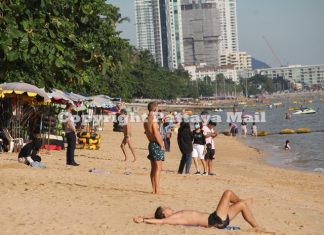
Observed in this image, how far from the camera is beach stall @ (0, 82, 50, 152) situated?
1798cm

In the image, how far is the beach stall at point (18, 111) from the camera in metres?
18.0

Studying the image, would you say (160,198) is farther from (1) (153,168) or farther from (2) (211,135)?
(2) (211,135)

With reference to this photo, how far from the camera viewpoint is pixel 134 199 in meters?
10.5

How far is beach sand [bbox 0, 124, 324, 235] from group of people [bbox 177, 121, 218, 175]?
67 centimetres

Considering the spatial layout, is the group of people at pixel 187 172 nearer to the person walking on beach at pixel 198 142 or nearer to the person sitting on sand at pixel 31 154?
the person walking on beach at pixel 198 142

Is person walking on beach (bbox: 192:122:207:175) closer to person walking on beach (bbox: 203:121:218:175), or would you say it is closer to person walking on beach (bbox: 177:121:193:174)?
person walking on beach (bbox: 203:121:218:175)

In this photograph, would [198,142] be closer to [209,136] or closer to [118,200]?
[209,136]

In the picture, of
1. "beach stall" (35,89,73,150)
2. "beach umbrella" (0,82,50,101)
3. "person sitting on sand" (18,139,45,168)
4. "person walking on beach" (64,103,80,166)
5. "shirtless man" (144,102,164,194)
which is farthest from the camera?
"beach stall" (35,89,73,150)

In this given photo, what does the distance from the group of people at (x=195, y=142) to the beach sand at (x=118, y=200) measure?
2.21ft

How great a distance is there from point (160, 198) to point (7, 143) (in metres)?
8.72

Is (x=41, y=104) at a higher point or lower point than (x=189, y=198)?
higher

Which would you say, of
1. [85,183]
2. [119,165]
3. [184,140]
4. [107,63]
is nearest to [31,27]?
[107,63]

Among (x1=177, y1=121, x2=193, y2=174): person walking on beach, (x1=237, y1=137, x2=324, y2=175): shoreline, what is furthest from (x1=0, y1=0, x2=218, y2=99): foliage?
(x1=237, y1=137, x2=324, y2=175): shoreline

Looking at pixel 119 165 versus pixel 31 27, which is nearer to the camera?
pixel 31 27
